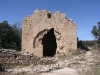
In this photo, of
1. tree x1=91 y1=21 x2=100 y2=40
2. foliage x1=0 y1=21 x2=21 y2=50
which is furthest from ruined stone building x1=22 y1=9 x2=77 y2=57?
tree x1=91 y1=21 x2=100 y2=40

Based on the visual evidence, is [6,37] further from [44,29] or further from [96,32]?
[96,32]

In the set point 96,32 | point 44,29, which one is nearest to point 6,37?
point 44,29

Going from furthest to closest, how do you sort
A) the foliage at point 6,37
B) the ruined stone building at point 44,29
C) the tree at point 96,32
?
the tree at point 96,32, the foliage at point 6,37, the ruined stone building at point 44,29

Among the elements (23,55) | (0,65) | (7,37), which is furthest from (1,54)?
(7,37)

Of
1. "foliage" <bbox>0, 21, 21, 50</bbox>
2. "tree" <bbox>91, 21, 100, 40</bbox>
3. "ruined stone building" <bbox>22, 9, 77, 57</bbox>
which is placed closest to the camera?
"ruined stone building" <bbox>22, 9, 77, 57</bbox>

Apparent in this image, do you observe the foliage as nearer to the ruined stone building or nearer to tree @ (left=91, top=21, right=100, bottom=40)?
the ruined stone building

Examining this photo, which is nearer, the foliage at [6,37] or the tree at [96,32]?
the foliage at [6,37]

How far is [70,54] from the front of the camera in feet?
49.6

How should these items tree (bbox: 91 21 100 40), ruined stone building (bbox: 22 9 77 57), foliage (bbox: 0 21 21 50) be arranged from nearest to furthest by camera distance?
ruined stone building (bbox: 22 9 77 57) → foliage (bbox: 0 21 21 50) → tree (bbox: 91 21 100 40)

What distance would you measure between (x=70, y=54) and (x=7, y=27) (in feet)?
39.3

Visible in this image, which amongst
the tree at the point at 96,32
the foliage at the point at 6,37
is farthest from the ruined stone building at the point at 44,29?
the tree at the point at 96,32

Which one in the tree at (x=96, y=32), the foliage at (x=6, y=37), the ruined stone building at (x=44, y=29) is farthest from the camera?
the tree at (x=96, y=32)

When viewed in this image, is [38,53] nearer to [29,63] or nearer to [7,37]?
[29,63]

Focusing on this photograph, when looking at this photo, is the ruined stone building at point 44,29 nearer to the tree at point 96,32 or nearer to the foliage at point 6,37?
the foliage at point 6,37
